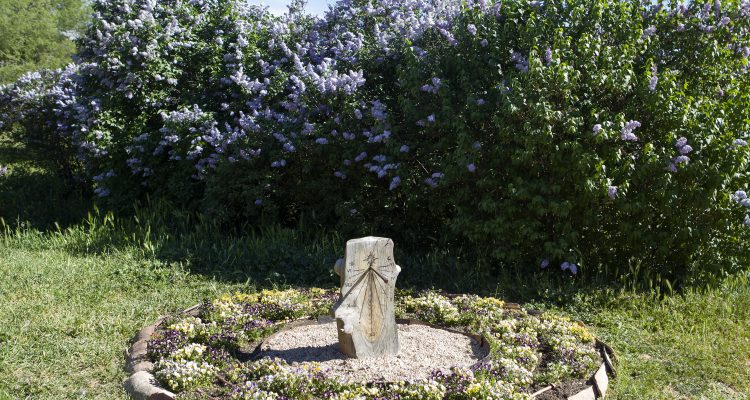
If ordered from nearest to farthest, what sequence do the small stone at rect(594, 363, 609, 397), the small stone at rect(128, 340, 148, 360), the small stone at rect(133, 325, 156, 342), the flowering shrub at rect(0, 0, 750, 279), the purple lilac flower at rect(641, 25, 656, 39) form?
1. the small stone at rect(594, 363, 609, 397)
2. the small stone at rect(128, 340, 148, 360)
3. the small stone at rect(133, 325, 156, 342)
4. the flowering shrub at rect(0, 0, 750, 279)
5. the purple lilac flower at rect(641, 25, 656, 39)

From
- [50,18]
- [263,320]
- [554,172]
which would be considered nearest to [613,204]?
[554,172]

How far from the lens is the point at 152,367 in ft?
13.9

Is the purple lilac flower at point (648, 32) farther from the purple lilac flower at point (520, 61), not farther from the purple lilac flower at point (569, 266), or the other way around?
the purple lilac flower at point (569, 266)

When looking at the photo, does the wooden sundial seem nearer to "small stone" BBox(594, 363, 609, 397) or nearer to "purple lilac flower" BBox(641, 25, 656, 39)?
"small stone" BBox(594, 363, 609, 397)

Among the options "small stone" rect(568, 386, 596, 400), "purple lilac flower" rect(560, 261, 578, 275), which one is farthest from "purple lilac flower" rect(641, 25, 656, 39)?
"small stone" rect(568, 386, 596, 400)

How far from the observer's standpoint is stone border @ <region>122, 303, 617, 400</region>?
3937mm

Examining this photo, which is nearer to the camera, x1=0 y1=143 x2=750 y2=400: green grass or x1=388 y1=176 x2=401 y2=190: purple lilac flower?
x1=0 y1=143 x2=750 y2=400: green grass

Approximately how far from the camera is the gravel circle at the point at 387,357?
4.15 metres

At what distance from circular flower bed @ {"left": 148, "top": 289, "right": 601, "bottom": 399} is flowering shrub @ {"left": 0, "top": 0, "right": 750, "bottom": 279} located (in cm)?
144

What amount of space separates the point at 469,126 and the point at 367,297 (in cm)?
276

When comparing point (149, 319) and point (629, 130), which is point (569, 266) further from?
point (149, 319)

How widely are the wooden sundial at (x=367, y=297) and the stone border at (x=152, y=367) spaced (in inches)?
23.0

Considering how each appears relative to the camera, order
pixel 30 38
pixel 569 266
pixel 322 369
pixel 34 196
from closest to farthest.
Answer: pixel 322 369 < pixel 569 266 < pixel 34 196 < pixel 30 38

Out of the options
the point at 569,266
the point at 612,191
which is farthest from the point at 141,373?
the point at 612,191
